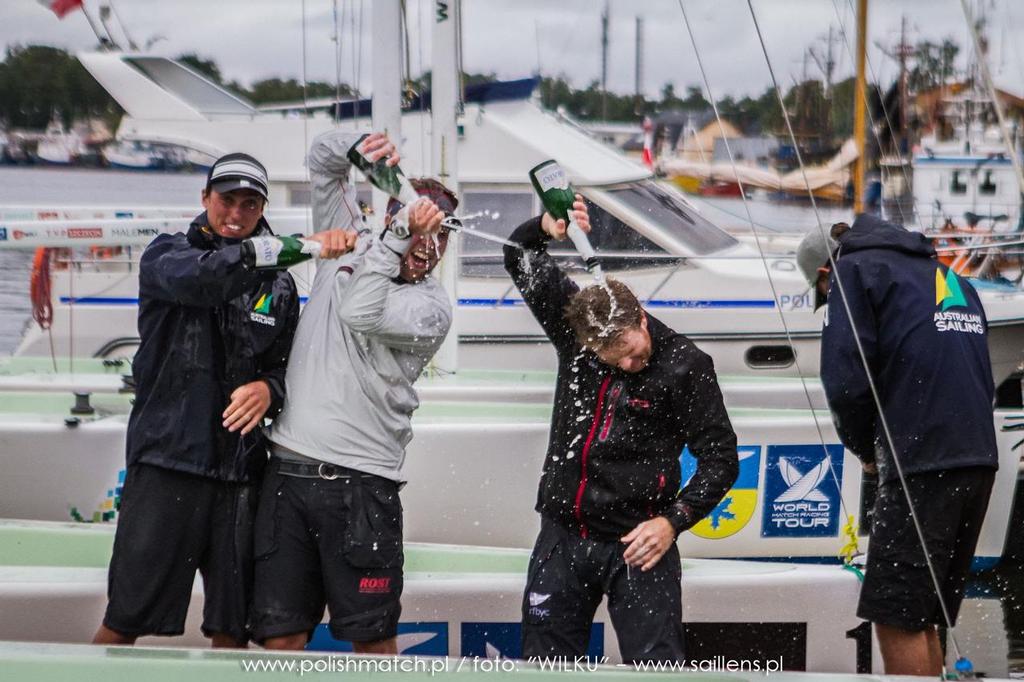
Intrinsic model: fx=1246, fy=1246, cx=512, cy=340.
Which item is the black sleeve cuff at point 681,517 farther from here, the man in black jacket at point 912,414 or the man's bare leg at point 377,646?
the man's bare leg at point 377,646

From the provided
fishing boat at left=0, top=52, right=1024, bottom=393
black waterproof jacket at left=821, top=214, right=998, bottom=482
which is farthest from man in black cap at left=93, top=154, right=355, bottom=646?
fishing boat at left=0, top=52, right=1024, bottom=393

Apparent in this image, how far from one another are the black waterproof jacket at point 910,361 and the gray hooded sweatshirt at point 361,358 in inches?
46.3

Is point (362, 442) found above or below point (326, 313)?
below

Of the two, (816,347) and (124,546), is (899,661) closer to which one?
(124,546)

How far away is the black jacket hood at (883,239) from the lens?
371 cm

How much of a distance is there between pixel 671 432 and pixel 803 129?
1658cm

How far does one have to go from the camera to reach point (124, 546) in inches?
131

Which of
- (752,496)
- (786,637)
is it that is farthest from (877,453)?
(752,496)

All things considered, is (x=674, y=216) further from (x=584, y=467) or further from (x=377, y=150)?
(x=584, y=467)

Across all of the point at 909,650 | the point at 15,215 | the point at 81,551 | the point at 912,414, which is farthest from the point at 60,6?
the point at 909,650

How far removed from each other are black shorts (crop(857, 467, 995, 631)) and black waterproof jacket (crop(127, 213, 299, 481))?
5.88 feet

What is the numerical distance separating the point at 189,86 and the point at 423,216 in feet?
26.6

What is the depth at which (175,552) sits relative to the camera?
3342 millimetres

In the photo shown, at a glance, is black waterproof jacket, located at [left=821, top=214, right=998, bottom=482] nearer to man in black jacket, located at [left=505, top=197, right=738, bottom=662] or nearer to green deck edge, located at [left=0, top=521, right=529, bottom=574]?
man in black jacket, located at [left=505, top=197, right=738, bottom=662]
